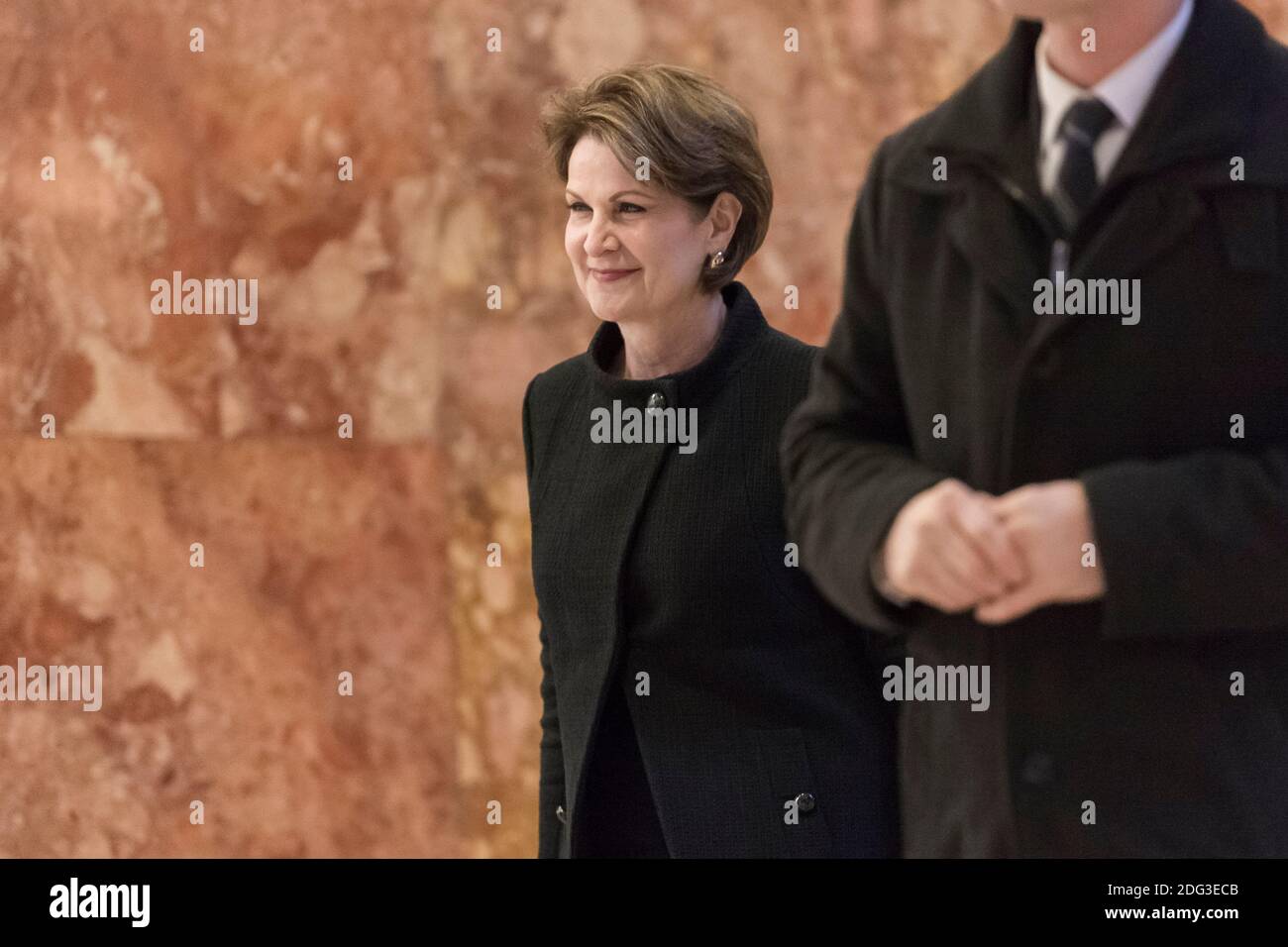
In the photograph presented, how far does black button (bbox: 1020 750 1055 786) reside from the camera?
45.4 inches

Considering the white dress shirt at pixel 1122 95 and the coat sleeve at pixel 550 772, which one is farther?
Result: the coat sleeve at pixel 550 772

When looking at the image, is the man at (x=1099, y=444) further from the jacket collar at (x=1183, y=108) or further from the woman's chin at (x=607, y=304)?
the woman's chin at (x=607, y=304)

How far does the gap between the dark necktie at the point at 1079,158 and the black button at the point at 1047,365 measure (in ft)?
0.32

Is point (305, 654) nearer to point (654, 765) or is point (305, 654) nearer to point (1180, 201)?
point (654, 765)

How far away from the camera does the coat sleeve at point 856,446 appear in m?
1.18
